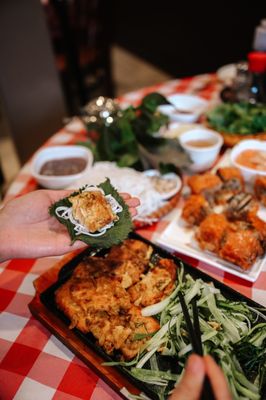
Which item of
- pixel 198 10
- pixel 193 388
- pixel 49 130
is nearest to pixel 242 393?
pixel 193 388

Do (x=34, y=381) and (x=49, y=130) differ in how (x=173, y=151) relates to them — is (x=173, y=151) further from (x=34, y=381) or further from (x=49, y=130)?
(x=49, y=130)

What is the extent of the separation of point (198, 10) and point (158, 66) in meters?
1.86

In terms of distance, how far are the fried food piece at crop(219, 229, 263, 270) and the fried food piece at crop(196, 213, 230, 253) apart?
0.04m

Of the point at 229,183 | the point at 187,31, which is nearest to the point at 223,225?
the point at 229,183

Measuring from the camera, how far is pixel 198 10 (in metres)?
7.16

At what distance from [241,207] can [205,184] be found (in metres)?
0.34

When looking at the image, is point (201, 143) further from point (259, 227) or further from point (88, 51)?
point (88, 51)

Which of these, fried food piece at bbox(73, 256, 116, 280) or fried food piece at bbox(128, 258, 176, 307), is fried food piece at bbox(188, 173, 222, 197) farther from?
fried food piece at bbox(73, 256, 116, 280)

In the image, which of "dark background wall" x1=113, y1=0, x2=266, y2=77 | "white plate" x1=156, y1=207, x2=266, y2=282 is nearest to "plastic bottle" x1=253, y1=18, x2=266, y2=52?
"white plate" x1=156, y1=207, x2=266, y2=282

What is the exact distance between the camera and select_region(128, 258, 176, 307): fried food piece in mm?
1584

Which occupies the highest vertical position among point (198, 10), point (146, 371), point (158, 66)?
point (198, 10)

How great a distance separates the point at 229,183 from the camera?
2246 millimetres

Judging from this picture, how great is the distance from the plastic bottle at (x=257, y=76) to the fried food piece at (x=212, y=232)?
66.9 inches

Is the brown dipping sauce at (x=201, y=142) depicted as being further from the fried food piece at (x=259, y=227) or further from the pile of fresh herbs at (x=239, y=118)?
the fried food piece at (x=259, y=227)
